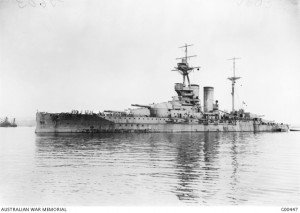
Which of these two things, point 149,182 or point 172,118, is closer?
point 149,182

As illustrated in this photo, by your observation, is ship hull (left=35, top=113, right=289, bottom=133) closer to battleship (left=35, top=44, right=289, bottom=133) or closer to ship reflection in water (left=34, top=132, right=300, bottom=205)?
battleship (left=35, top=44, right=289, bottom=133)

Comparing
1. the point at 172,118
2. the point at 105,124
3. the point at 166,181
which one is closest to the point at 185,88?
the point at 172,118

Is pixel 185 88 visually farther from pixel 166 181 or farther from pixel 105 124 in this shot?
pixel 166 181

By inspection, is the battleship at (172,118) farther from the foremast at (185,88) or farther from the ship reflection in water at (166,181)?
the ship reflection in water at (166,181)

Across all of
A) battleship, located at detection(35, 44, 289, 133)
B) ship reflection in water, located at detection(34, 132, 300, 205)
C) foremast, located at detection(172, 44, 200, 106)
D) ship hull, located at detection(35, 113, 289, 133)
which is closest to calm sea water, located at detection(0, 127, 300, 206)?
ship reflection in water, located at detection(34, 132, 300, 205)

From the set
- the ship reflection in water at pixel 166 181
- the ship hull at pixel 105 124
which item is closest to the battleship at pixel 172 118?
the ship hull at pixel 105 124

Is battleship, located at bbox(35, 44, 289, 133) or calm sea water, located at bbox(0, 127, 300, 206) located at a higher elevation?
battleship, located at bbox(35, 44, 289, 133)

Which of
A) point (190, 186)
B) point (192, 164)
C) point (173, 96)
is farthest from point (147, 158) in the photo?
point (173, 96)

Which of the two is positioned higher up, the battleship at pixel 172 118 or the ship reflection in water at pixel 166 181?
the battleship at pixel 172 118
